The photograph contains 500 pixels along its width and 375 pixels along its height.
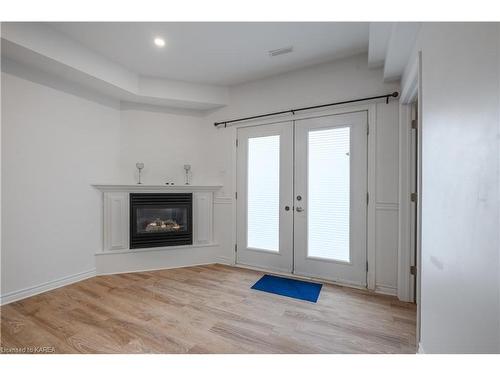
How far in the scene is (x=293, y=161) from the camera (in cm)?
291

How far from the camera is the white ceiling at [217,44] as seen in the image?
7.00ft

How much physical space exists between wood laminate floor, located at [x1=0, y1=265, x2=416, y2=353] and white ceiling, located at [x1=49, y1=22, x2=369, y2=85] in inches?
108

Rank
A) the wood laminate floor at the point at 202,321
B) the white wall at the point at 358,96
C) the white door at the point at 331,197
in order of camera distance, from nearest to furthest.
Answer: the wood laminate floor at the point at 202,321
the white wall at the point at 358,96
the white door at the point at 331,197

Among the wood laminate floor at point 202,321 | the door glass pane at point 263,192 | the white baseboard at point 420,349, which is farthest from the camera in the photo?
the door glass pane at point 263,192

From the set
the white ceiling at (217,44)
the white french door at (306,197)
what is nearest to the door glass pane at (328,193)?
the white french door at (306,197)

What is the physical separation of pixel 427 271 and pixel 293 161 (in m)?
1.87

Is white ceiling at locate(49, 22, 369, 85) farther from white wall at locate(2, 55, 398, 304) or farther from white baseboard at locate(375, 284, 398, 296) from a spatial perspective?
white baseboard at locate(375, 284, 398, 296)

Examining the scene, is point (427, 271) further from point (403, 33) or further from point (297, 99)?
point (297, 99)

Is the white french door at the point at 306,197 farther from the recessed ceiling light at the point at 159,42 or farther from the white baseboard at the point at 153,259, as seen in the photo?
the recessed ceiling light at the point at 159,42

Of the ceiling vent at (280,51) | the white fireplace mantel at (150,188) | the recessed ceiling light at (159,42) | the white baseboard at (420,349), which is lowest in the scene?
the white baseboard at (420,349)

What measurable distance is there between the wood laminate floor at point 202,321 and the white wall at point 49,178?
0.38m

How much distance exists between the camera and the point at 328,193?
271cm

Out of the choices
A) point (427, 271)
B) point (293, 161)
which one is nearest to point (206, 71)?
point (293, 161)

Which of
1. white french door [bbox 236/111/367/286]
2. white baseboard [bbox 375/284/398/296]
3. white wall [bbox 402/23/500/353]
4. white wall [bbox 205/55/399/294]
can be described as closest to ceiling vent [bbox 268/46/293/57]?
white wall [bbox 205/55/399/294]
